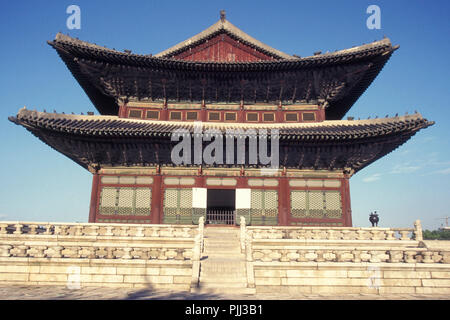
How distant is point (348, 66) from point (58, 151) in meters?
18.3

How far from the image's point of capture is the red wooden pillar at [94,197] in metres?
17.6

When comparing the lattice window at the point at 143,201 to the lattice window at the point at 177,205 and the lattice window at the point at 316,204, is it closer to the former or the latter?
the lattice window at the point at 177,205

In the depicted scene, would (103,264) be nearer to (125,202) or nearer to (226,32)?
(125,202)

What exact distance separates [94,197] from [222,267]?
10260mm

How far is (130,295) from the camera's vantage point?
9.41 metres

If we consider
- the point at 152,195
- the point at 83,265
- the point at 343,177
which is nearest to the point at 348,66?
the point at 343,177

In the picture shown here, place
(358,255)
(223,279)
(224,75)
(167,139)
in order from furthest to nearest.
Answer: (224,75)
(167,139)
(358,255)
(223,279)

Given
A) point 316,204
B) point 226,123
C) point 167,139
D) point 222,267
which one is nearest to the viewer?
point 222,267

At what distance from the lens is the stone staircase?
976 centimetres

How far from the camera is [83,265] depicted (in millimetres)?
10656

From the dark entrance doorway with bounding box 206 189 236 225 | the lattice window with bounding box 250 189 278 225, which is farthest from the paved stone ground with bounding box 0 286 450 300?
the dark entrance doorway with bounding box 206 189 236 225

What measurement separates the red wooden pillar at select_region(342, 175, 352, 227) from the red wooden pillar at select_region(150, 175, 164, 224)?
1077cm

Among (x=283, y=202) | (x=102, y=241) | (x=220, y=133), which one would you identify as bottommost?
(x=102, y=241)

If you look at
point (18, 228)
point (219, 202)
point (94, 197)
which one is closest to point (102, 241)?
point (18, 228)
